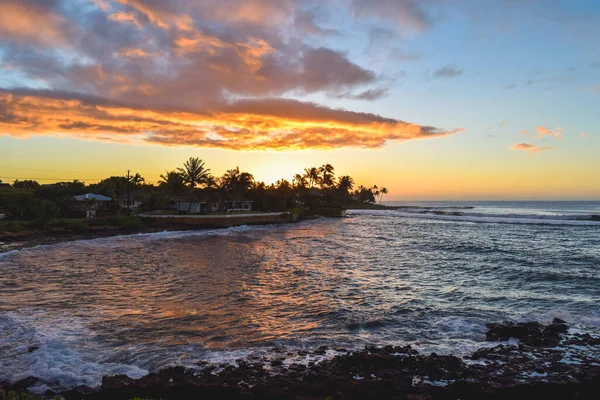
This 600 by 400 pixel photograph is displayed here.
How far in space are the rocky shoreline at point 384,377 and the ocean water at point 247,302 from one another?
84 cm

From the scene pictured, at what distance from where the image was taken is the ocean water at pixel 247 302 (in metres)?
11.4

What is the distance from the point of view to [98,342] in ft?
39.0

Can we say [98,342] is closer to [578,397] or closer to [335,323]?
[335,323]

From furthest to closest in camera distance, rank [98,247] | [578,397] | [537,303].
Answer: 1. [98,247]
2. [537,303]
3. [578,397]

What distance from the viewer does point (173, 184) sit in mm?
70938

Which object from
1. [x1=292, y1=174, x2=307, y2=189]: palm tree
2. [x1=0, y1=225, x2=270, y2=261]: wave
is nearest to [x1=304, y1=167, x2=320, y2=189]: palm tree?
[x1=292, y1=174, x2=307, y2=189]: palm tree

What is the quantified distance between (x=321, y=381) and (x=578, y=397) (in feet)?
19.1

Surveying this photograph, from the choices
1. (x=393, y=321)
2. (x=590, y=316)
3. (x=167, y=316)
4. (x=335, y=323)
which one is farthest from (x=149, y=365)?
(x=590, y=316)

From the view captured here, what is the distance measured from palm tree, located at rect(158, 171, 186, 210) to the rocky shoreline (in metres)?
63.1

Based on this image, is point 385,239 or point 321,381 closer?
point 321,381

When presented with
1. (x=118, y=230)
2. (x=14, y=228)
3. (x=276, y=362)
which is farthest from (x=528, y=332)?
(x=118, y=230)

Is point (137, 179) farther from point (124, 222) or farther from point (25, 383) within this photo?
point (25, 383)

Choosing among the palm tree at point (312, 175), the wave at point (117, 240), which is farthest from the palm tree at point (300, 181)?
the wave at point (117, 240)

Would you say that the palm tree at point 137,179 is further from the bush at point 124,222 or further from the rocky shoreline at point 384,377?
the rocky shoreline at point 384,377
